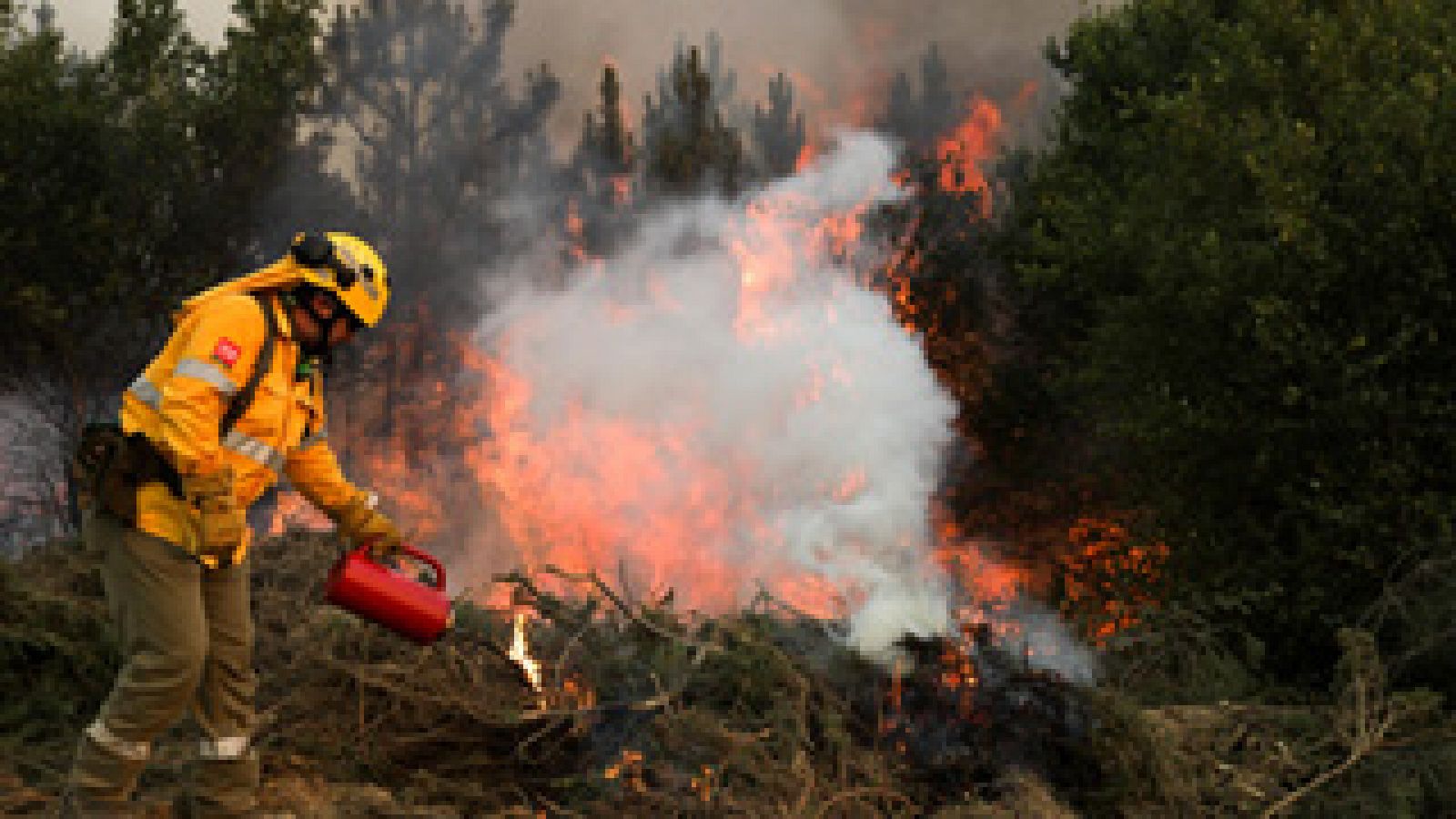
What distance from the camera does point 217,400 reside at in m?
4.25

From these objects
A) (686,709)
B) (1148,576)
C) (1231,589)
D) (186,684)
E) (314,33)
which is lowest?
(186,684)

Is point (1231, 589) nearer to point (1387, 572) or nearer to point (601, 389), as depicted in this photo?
point (1387, 572)

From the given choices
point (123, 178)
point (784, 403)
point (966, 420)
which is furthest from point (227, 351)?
point (966, 420)

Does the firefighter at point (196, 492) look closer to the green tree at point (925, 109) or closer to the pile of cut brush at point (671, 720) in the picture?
the pile of cut brush at point (671, 720)

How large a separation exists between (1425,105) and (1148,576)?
5668 millimetres

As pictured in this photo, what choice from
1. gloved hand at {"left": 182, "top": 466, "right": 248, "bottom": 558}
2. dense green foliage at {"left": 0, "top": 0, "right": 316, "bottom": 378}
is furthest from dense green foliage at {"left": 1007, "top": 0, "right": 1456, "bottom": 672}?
dense green foliage at {"left": 0, "top": 0, "right": 316, "bottom": 378}

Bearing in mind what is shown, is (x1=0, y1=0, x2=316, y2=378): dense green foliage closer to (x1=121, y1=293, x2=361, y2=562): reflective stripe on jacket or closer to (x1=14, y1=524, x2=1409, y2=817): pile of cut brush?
(x1=14, y1=524, x2=1409, y2=817): pile of cut brush

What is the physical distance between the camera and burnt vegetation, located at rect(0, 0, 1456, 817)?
5.79m

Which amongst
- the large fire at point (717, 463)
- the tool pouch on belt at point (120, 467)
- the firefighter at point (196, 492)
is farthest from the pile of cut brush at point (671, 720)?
the tool pouch on belt at point (120, 467)

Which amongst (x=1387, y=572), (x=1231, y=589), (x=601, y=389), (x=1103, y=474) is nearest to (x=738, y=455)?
(x=601, y=389)

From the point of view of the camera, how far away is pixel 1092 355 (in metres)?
15.6

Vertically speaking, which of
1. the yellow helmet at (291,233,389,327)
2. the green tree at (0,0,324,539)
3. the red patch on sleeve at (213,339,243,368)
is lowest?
the red patch on sleeve at (213,339,243,368)

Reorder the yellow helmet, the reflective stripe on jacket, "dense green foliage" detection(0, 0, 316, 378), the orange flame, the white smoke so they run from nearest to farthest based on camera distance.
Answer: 1. the reflective stripe on jacket
2. the yellow helmet
3. the white smoke
4. "dense green foliage" detection(0, 0, 316, 378)
5. the orange flame

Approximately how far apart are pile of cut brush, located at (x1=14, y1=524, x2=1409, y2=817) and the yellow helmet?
220 centimetres
